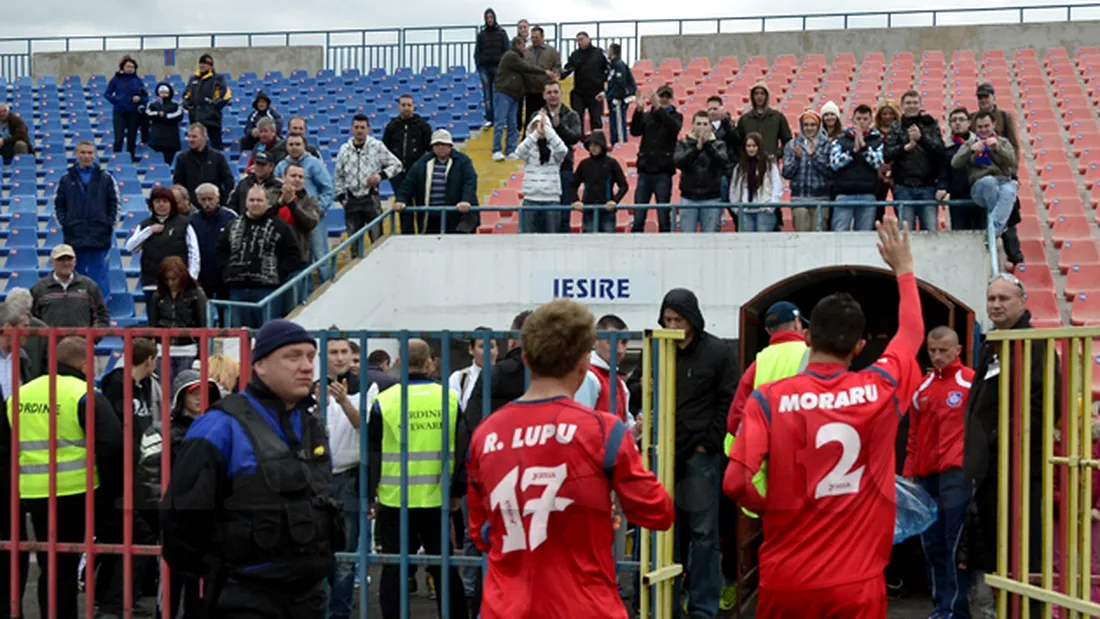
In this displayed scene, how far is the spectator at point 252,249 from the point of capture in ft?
39.6

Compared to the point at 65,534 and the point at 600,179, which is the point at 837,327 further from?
the point at 600,179

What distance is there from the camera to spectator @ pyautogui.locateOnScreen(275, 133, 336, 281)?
45.0ft

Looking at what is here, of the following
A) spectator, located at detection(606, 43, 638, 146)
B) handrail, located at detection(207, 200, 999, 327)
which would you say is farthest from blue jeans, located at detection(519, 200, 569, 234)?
spectator, located at detection(606, 43, 638, 146)

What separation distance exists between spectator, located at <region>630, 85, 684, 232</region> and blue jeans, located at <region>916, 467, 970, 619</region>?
7.17 m

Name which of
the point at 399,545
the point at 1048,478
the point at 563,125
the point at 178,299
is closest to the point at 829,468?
the point at 1048,478

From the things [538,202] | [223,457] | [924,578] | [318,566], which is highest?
[538,202]

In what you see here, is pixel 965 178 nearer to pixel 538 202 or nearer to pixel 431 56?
pixel 538 202

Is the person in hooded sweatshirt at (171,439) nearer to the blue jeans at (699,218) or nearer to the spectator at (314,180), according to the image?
the spectator at (314,180)

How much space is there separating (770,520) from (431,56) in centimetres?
2310

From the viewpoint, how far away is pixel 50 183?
1952 centimetres

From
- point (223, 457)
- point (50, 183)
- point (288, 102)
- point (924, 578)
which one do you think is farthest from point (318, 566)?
point (288, 102)

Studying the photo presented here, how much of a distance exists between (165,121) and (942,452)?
14638mm

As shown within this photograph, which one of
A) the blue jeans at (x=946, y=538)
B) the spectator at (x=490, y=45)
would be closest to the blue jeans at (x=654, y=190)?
the spectator at (x=490, y=45)

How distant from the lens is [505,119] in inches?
730
